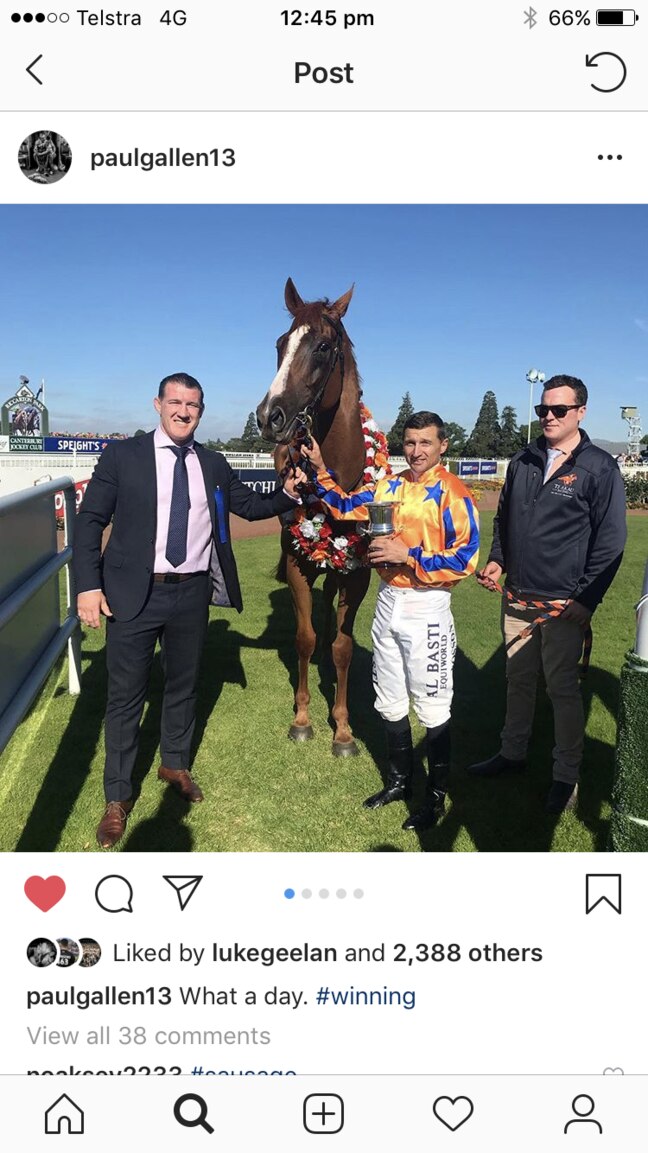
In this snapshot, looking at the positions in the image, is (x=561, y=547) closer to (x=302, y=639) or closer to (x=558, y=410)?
(x=558, y=410)

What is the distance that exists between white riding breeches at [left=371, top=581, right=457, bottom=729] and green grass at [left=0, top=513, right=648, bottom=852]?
583mm

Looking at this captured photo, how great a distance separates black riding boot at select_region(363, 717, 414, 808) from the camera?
3240 millimetres

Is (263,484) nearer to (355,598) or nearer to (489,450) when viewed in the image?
(355,598)

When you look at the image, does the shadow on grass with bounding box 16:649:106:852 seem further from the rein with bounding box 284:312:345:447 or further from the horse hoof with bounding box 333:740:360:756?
the rein with bounding box 284:312:345:447

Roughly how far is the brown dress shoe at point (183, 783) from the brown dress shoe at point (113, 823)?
0.28m

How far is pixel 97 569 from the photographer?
2961mm

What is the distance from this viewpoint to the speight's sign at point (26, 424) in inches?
1198

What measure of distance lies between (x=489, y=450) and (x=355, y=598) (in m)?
30.1
